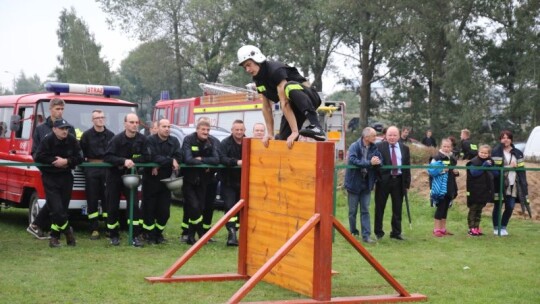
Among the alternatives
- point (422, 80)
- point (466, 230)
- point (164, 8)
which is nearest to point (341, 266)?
point (466, 230)

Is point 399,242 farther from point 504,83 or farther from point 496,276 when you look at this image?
point 504,83

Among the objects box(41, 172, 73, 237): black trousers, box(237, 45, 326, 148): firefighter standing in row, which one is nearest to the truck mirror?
box(41, 172, 73, 237): black trousers

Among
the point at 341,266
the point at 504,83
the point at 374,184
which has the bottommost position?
the point at 341,266

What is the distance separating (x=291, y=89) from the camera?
9.17 metres

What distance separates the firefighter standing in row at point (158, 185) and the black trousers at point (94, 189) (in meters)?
0.71

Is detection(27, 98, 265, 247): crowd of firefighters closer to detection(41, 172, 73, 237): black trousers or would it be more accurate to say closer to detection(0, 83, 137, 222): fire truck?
detection(41, 172, 73, 237): black trousers

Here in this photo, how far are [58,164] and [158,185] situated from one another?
185cm

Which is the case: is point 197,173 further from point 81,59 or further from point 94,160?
point 81,59

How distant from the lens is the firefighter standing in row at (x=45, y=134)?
481 inches

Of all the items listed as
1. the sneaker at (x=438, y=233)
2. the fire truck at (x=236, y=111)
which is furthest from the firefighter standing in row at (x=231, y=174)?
the fire truck at (x=236, y=111)

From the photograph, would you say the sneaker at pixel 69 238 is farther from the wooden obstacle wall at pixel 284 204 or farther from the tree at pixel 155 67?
the tree at pixel 155 67

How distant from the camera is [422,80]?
45.7 m

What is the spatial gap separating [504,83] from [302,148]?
107 ft

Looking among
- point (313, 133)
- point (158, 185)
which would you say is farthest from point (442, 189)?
point (313, 133)
